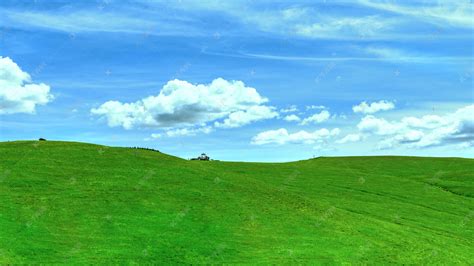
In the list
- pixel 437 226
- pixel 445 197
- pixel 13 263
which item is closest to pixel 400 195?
pixel 445 197

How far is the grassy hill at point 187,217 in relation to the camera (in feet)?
128

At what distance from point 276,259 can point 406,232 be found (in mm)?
19736

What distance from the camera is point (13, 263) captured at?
34031mm

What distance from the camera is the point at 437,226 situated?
2377 inches

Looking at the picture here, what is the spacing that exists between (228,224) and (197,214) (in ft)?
11.5

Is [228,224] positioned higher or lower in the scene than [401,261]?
higher

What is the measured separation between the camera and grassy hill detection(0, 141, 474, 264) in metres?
39.0

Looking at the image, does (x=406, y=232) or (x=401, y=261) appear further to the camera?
(x=406, y=232)

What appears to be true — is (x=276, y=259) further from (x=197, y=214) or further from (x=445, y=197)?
(x=445, y=197)

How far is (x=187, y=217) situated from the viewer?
153ft

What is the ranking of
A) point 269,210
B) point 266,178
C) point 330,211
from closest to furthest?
1. point 269,210
2. point 330,211
3. point 266,178

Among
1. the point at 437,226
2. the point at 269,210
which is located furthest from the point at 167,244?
the point at 437,226

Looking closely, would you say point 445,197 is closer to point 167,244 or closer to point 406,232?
point 406,232

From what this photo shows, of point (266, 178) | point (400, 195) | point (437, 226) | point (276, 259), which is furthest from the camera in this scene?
point (266, 178)
